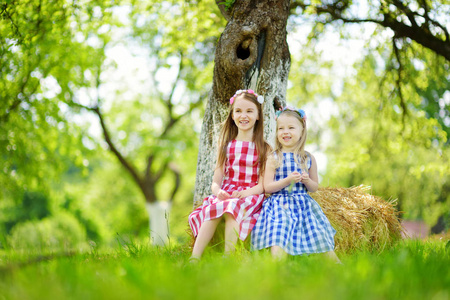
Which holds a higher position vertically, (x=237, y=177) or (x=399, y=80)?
(x=399, y=80)

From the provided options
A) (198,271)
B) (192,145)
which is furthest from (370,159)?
(198,271)

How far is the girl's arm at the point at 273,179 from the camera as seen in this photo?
354 centimetres

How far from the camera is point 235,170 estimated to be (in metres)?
3.96

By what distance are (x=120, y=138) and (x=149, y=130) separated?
142cm

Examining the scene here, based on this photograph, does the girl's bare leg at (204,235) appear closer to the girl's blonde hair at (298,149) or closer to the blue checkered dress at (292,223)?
the blue checkered dress at (292,223)

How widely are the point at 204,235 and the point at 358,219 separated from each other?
1620 millimetres

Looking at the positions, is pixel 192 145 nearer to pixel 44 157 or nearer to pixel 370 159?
pixel 44 157

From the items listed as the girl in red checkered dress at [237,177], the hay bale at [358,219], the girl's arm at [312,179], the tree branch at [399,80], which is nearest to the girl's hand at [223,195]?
the girl in red checkered dress at [237,177]

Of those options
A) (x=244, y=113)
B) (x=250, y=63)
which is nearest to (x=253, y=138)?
(x=244, y=113)

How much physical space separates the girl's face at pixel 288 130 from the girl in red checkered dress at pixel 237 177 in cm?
26

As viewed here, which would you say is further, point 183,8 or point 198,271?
point 183,8

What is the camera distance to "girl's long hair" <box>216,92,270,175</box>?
3973 millimetres

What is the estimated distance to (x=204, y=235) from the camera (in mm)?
3367

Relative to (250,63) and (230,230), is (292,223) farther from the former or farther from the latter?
(250,63)
